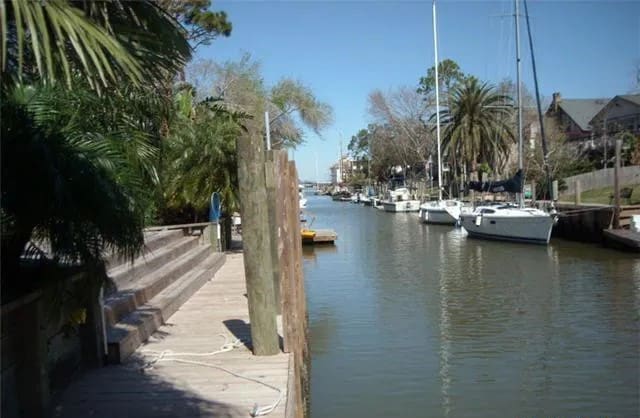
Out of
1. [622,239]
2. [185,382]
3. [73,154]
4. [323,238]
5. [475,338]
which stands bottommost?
[475,338]

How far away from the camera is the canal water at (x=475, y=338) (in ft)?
26.5

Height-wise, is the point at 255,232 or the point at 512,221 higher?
the point at 255,232

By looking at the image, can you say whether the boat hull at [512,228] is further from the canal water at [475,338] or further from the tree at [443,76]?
the tree at [443,76]

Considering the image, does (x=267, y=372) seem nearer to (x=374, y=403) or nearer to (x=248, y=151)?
(x=248, y=151)

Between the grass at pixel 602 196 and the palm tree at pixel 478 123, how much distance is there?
10.2 metres

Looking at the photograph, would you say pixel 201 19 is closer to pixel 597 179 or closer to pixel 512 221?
pixel 512 221

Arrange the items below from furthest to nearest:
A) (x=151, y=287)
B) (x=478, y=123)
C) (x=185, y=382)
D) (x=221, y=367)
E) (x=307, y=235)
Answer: (x=478, y=123) < (x=307, y=235) < (x=151, y=287) < (x=221, y=367) < (x=185, y=382)

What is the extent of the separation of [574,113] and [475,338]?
58.7m

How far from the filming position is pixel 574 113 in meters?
63.6

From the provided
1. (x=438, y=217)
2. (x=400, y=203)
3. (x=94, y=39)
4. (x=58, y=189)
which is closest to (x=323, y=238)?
(x=438, y=217)

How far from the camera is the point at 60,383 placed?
526 centimetres

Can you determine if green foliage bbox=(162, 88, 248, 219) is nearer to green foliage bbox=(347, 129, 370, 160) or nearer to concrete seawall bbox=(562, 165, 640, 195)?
concrete seawall bbox=(562, 165, 640, 195)

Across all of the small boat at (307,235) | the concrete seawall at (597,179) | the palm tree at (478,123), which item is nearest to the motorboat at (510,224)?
the small boat at (307,235)

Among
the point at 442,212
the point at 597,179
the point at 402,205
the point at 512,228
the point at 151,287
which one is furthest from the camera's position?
the point at 402,205
